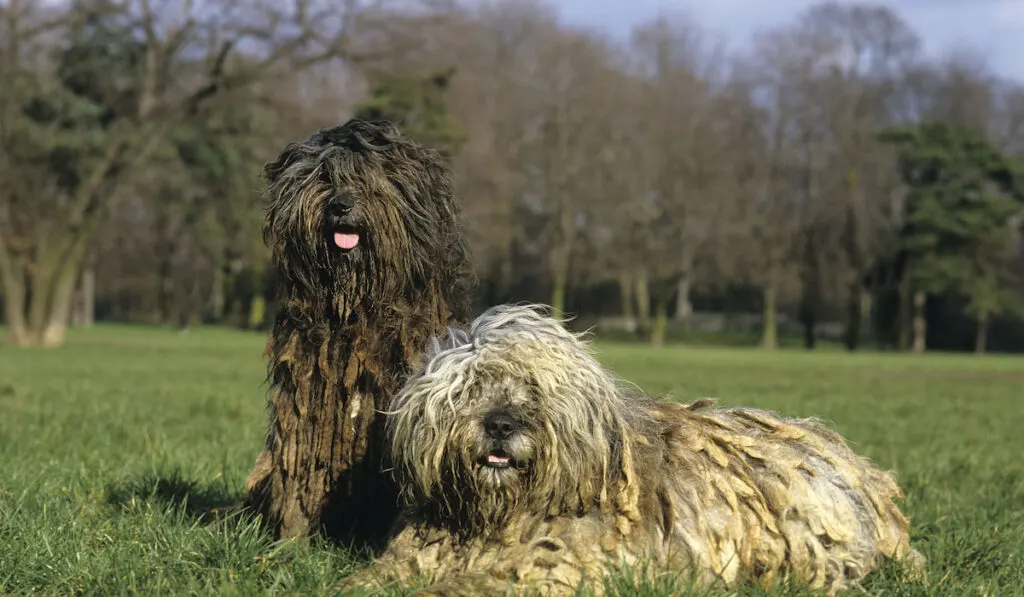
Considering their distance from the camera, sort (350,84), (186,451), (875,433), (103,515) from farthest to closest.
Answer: (350,84) → (875,433) → (186,451) → (103,515)

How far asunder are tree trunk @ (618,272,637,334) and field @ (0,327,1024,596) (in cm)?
4002

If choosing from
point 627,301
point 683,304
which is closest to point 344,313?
point 627,301

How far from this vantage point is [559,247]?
177ft

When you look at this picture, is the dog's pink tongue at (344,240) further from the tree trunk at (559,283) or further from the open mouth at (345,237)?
the tree trunk at (559,283)

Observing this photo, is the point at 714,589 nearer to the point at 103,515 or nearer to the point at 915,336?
the point at 103,515

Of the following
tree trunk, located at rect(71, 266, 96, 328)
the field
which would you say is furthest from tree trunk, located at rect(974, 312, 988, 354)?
tree trunk, located at rect(71, 266, 96, 328)

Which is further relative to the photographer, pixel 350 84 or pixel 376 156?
pixel 350 84

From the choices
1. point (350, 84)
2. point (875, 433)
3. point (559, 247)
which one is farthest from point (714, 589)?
point (559, 247)

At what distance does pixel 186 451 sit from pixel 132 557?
383 cm

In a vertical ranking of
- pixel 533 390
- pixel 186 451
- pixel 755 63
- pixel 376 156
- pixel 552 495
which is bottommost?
pixel 186 451

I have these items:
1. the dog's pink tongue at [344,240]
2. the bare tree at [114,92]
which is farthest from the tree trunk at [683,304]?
the dog's pink tongue at [344,240]

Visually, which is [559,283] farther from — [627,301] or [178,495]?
[178,495]

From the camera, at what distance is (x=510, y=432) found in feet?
13.5

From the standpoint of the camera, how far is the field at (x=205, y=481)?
445cm
